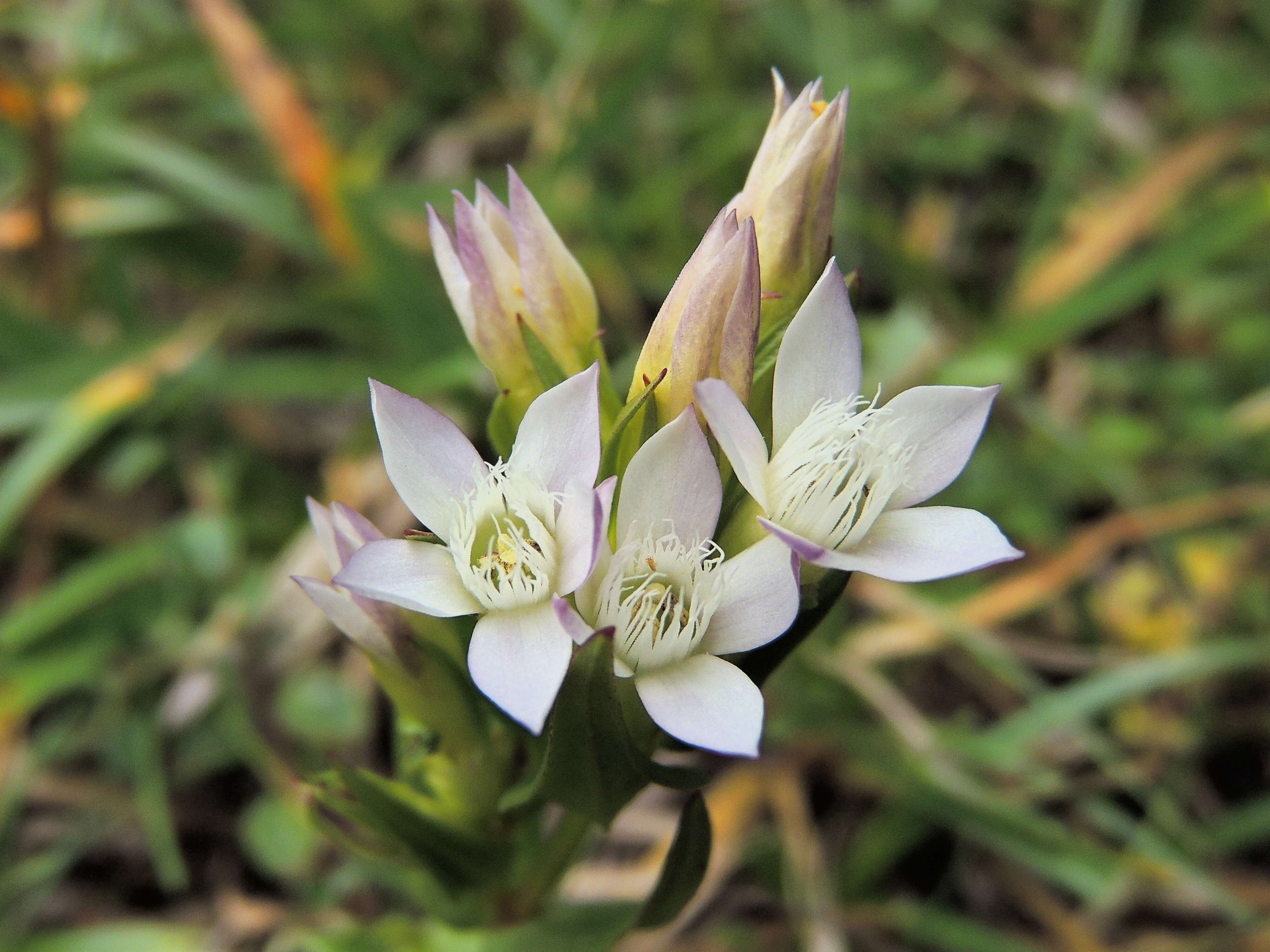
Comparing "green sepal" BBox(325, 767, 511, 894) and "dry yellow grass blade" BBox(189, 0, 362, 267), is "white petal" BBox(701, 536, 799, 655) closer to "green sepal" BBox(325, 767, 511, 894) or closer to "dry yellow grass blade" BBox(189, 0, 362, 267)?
"green sepal" BBox(325, 767, 511, 894)

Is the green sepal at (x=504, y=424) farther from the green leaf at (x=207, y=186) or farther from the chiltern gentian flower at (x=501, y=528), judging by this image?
the green leaf at (x=207, y=186)

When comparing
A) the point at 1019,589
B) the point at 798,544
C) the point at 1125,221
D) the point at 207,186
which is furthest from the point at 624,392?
the point at 1125,221

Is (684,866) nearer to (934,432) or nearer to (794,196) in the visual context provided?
(934,432)

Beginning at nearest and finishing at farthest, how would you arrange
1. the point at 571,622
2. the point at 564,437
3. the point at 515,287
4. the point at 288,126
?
the point at 571,622 → the point at 564,437 → the point at 515,287 → the point at 288,126

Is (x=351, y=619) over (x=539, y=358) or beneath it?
beneath

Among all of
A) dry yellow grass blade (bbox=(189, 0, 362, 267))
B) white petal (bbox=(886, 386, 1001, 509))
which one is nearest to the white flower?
white petal (bbox=(886, 386, 1001, 509))

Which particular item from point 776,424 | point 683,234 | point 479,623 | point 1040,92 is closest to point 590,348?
point 776,424

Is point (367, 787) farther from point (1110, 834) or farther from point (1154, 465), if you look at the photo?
point (1154, 465)
